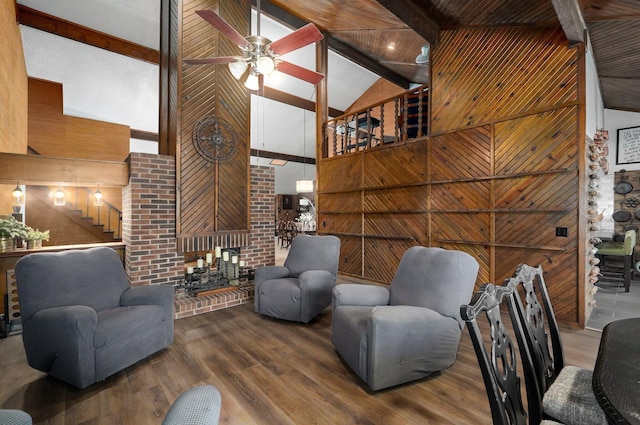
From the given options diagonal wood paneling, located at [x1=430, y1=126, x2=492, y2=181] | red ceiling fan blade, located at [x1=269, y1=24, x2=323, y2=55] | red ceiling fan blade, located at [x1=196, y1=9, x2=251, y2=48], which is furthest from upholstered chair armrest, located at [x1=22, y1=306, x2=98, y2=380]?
diagonal wood paneling, located at [x1=430, y1=126, x2=492, y2=181]

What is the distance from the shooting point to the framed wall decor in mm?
5766

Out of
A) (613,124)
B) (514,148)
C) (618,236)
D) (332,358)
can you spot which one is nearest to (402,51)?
(514,148)

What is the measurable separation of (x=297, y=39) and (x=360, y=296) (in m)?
2.37

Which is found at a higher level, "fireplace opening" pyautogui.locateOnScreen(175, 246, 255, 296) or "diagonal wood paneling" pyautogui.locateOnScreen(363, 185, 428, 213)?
"diagonal wood paneling" pyautogui.locateOnScreen(363, 185, 428, 213)

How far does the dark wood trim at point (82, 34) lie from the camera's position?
4840 millimetres

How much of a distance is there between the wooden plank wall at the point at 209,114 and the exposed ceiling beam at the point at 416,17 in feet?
7.01

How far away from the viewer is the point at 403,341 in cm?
204

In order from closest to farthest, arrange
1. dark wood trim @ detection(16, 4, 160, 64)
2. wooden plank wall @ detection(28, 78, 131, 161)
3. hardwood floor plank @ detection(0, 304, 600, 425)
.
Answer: hardwood floor plank @ detection(0, 304, 600, 425) < dark wood trim @ detection(16, 4, 160, 64) < wooden plank wall @ detection(28, 78, 131, 161)

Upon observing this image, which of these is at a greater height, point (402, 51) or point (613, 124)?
point (402, 51)

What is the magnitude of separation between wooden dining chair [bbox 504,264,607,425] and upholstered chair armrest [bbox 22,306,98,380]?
2571 mm

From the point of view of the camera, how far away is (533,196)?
3.53 m

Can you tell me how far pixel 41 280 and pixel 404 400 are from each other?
9.16 ft

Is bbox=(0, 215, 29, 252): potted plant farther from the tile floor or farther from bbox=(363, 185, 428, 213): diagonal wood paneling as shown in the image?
the tile floor

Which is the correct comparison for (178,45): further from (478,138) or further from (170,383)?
(478,138)
